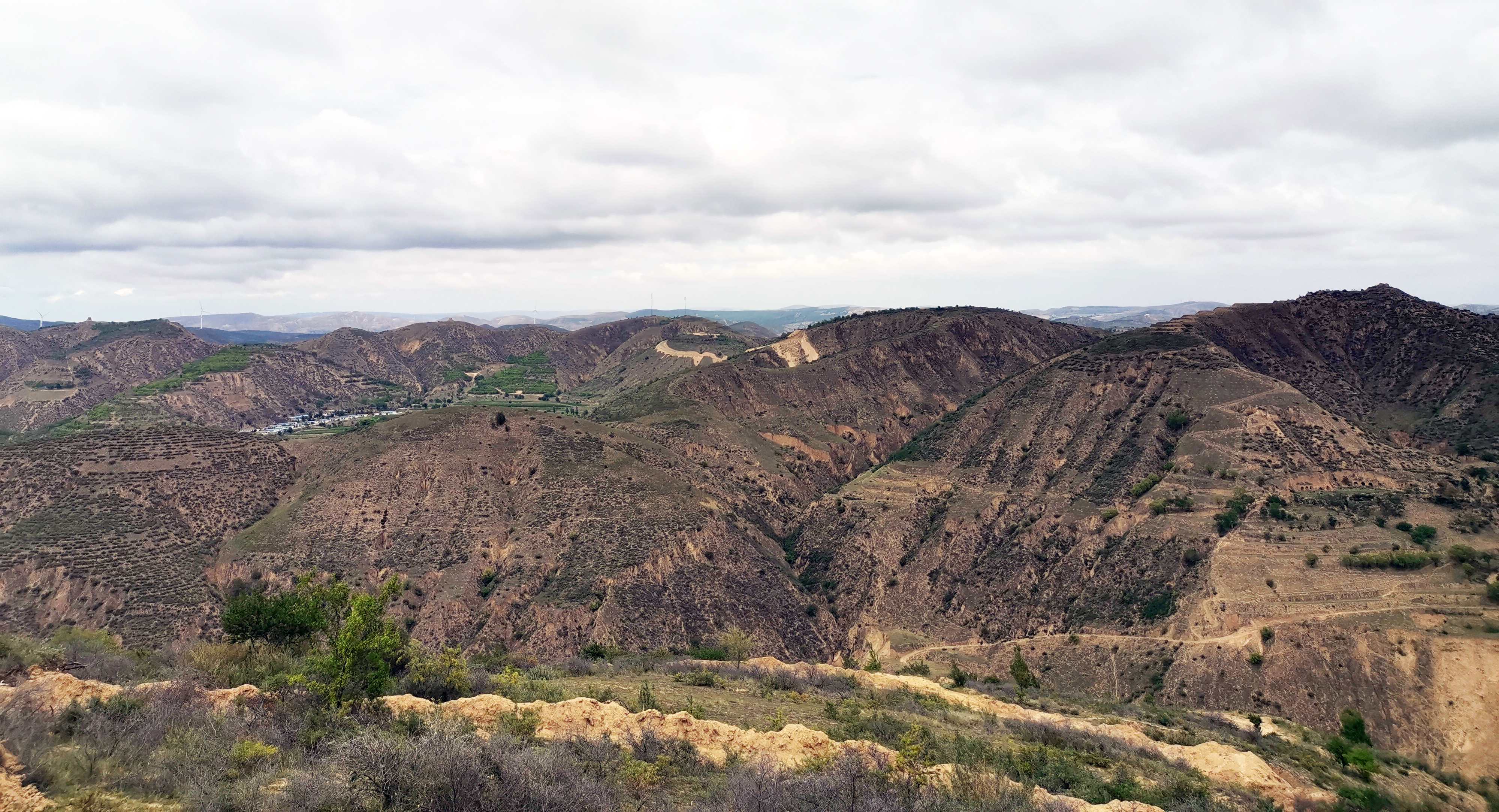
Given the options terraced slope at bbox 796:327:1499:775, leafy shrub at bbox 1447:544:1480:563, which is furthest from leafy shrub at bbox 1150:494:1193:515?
leafy shrub at bbox 1447:544:1480:563

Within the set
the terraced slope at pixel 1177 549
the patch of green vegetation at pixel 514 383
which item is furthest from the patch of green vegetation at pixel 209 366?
the terraced slope at pixel 1177 549

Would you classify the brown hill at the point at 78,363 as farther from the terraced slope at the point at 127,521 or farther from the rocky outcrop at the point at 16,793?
the rocky outcrop at the point at 16,793

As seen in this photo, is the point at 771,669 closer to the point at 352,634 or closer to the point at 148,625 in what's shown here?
the point at 352,634

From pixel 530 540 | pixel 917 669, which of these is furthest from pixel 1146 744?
pixel 530 540

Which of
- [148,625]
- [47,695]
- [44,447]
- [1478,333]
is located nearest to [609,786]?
[47,695]

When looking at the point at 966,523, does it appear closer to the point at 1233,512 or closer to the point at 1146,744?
the point at 1233,512

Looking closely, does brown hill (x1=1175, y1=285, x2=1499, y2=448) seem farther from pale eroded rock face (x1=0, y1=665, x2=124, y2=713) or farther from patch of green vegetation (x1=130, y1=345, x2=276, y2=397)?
patch of green vegetation (x1=130, y1=345, x2=276, y2=397)
